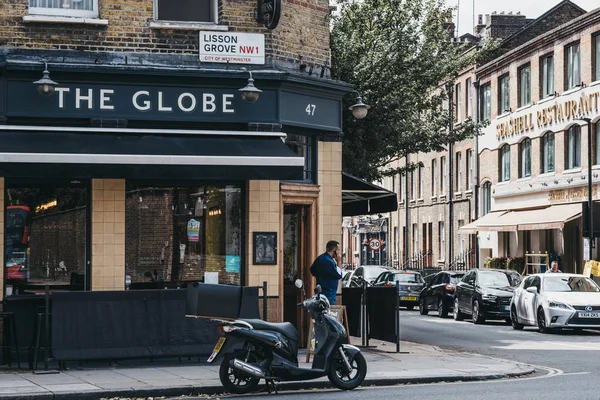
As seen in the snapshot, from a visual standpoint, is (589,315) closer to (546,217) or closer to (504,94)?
(546,217)

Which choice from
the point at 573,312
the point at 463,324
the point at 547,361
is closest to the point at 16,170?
the point at 547,361

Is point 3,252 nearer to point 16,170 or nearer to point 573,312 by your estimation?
point 16,170

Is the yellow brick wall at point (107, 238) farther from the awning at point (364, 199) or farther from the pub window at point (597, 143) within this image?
the pub window at point (597, 143)

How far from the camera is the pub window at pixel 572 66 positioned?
3956 cm

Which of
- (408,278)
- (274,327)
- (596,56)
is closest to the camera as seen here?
(274,327)

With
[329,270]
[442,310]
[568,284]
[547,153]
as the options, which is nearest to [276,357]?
[329,270]

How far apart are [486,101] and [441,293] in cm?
1842

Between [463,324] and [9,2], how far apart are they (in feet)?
55.9

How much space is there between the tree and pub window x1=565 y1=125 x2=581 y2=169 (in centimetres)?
1067

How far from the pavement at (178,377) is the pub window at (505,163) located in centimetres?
3003

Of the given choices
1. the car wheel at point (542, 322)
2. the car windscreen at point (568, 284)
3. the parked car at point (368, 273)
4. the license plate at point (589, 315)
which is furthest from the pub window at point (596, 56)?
the license plate at point (589, 315)

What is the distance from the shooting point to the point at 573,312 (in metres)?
24.6

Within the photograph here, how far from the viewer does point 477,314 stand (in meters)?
29.6

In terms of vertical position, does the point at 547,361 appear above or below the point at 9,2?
below
